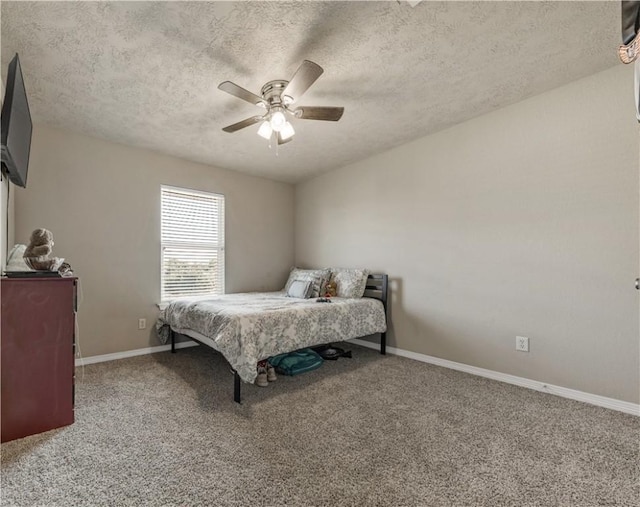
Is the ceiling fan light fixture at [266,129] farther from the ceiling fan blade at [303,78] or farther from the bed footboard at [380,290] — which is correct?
the bed footboard at [380,290]

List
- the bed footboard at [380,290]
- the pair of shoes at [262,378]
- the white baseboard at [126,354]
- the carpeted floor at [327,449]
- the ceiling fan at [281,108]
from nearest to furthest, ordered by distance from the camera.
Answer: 1. the carpeted floor at [327,449]
2. the ceiling fan at [281,108]
3. the pair of shoes at [262,378]
4. the white baseboard at [126,354]
5. the bed footboard at [380,290]

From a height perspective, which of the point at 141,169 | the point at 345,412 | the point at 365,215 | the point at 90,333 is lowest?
the point at 345,412

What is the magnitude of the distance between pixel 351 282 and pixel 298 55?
2447 millimetres

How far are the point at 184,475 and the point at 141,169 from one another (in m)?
3.29

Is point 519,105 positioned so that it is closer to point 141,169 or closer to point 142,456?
point 142,456

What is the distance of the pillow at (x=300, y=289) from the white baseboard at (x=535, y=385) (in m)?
1.24

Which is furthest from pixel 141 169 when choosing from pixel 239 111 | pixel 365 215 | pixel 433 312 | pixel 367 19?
pixel 433 312

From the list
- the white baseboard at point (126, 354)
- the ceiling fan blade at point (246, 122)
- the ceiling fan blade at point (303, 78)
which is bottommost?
the white baseboard at point (126, 354)

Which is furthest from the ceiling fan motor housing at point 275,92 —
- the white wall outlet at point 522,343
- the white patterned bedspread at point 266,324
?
the white wall outlet at point 522,343

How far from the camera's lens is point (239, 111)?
2748mm

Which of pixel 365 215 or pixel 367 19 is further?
pixel 365 215

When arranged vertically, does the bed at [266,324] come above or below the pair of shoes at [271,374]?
above

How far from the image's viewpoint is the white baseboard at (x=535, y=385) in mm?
2139

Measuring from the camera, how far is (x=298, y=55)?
2.03 meters
